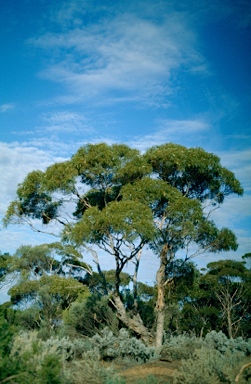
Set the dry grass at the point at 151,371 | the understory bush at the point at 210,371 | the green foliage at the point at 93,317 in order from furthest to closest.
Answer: the green foliage at the point at 93,317, the dry grass at the point at 151,371, the understory bush at the point at 210,371

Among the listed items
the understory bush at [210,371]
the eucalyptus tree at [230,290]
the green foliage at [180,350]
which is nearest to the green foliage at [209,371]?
the understory bush at [210,371]

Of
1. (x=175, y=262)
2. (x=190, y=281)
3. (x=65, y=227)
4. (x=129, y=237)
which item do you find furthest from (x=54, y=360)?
(x=190, y=281)

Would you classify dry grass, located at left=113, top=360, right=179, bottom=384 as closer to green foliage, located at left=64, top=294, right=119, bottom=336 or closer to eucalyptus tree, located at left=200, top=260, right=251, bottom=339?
green foliage, located at left=64, top=294, right=119, bottom=336

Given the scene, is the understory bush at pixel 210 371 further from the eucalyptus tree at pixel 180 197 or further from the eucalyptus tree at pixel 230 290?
the eucalyptus tree at pixel 230 290

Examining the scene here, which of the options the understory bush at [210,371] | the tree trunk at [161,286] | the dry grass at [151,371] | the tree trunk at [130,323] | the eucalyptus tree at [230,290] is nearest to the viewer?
the understory bush at [210,371]

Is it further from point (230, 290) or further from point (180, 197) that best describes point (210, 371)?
point (230, 290)

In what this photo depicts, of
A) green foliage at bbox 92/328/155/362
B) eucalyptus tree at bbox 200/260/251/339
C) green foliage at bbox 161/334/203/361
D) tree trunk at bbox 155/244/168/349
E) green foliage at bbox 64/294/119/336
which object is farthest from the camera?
eucalyptus tree at bbox 200/260/251/339

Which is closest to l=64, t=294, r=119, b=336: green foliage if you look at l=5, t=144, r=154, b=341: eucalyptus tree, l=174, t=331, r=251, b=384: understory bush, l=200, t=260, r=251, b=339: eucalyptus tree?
l=5, t=144, r=154, b=341: eucalyptus tree

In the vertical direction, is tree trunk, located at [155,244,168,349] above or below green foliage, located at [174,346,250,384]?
above

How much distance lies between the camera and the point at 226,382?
6590mm

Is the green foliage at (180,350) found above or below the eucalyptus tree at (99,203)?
below

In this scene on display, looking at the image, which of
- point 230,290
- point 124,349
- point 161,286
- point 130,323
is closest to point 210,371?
point 124,349

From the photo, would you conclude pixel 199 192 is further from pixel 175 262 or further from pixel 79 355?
pixel 79 355

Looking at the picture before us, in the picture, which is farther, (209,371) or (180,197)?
(180,197)
